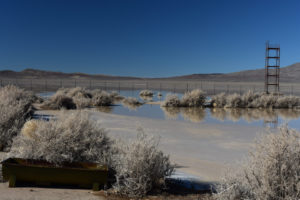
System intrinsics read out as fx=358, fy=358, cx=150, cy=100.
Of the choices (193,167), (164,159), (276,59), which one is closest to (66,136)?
(164,159)

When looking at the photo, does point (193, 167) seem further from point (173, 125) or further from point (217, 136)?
point (173, 125)

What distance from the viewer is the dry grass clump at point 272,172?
194 inches

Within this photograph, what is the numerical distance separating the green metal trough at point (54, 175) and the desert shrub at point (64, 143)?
349mm

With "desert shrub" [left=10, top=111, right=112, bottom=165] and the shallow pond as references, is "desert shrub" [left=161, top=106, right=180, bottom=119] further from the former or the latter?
"desert shrub" [left=10, top=111, right=112, bottom=165]

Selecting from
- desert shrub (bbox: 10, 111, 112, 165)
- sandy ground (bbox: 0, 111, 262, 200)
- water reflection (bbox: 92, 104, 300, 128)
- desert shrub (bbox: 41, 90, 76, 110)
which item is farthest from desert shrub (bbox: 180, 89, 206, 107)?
desert shrub (bbox: 10, 111, 112, 165)

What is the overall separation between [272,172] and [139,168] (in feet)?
7.10

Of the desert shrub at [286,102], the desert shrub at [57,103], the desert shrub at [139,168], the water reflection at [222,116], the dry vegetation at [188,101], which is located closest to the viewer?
the desert shrub at [139,168]

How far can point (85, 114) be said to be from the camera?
7848 mm

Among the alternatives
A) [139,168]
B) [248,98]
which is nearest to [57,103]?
[248,98]

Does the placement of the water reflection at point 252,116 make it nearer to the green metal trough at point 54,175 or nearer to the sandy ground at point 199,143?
the sandy ground at point 199,143

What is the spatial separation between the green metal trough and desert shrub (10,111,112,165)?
349mm

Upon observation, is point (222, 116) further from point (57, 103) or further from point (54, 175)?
point (54, 175)

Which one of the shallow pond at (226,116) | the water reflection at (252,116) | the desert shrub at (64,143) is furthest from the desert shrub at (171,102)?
A: the desert shrub at (64,143)

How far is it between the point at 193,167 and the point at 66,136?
3002 mm
